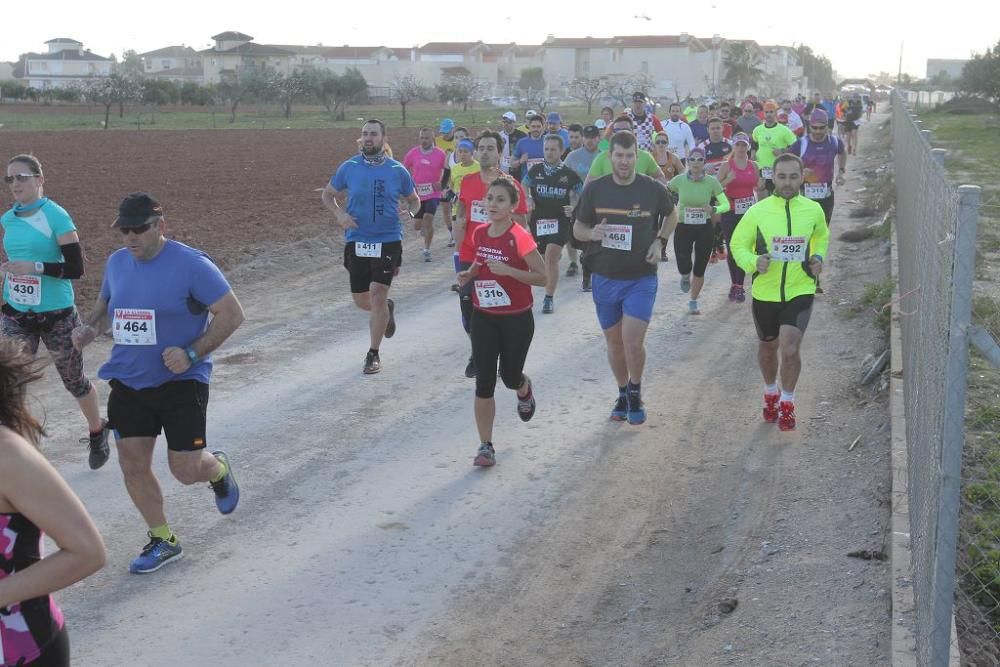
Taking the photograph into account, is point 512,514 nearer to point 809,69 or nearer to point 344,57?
point 344,57

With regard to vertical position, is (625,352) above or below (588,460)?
above

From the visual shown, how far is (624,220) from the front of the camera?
862 centimetres

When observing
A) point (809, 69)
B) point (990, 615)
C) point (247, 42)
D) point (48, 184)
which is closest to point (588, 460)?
point (990, 615)

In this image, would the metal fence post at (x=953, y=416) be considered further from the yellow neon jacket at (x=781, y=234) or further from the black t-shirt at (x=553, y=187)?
the black t-shirt at (x=553, y=187)

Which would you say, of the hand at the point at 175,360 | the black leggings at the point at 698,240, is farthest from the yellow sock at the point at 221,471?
the black leggings at the point at 698,240

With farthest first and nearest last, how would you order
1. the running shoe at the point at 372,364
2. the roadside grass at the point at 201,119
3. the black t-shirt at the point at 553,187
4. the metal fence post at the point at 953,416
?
the roadside grass at the point at 201,119 < the black t-shirt at the point at 553,187 < the running shoe at the point at 372,364 < the metal fence post at the point at 953,416

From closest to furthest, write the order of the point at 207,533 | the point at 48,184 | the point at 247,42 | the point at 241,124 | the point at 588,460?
the point at 207,533, the point at 588,460, the point at 48,184, the point at 241,124, the point at 247,42

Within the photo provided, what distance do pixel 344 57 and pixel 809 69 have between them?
67.1m

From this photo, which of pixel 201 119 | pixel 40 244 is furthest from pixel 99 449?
pixel 201 119

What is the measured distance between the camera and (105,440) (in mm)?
7809

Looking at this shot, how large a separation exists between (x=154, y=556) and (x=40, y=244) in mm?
2486

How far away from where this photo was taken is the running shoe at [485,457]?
771 centimetres

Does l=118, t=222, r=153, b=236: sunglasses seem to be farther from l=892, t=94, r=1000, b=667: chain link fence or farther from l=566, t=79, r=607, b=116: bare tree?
l=566, t=79, r=607, b=116: bare tree

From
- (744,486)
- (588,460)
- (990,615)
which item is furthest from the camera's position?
(588,460)
